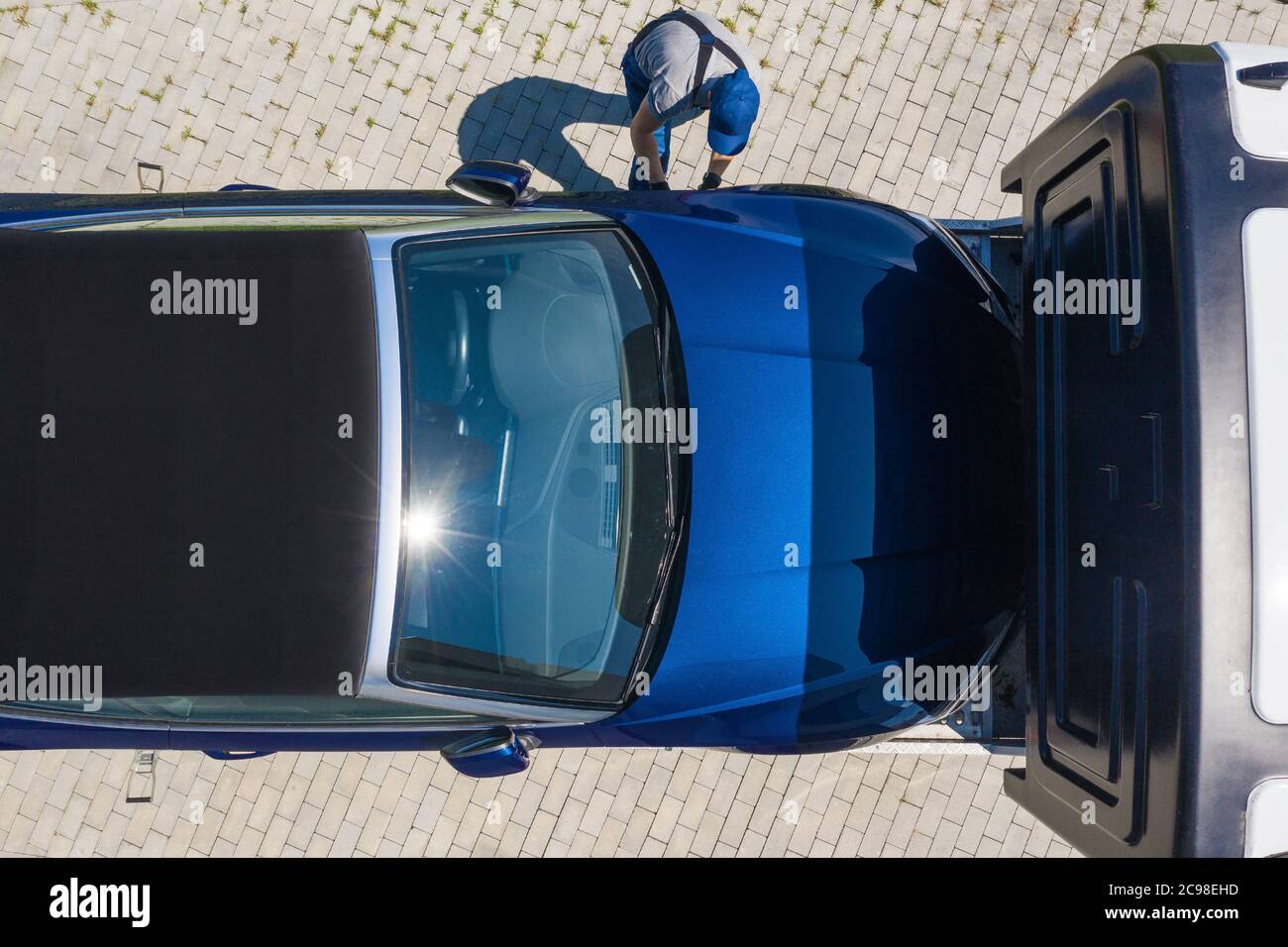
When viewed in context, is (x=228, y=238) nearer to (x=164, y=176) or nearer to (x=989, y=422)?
(x=164, y=176)

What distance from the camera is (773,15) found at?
15.4 ft

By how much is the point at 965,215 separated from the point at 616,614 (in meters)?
3.04

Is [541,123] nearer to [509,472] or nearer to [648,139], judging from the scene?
[648,139]

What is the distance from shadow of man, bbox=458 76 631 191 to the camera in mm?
4668

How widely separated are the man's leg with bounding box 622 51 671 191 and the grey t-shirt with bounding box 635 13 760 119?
109mm

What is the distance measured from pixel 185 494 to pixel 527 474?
1122 millimetres

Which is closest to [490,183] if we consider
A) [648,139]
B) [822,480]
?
[648,139]

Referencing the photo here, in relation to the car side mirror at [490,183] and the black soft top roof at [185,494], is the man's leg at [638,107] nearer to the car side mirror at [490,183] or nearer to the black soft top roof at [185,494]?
the car side mirror at [490,183]

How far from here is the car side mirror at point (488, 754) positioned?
318cm

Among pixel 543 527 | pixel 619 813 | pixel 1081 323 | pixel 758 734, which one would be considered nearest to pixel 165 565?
pixel 543 527

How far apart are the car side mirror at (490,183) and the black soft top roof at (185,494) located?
90 centimetres

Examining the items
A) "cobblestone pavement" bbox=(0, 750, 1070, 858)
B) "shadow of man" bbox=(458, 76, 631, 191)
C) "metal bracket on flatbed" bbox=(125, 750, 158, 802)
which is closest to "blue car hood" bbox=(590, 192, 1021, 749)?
"cobblestone pavement" bbox=(0, 750, 1070, 858)

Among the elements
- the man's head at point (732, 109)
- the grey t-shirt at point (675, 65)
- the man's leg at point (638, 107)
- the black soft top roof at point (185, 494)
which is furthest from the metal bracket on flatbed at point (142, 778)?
the man's head at point (732, 109)

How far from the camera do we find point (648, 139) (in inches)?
169
